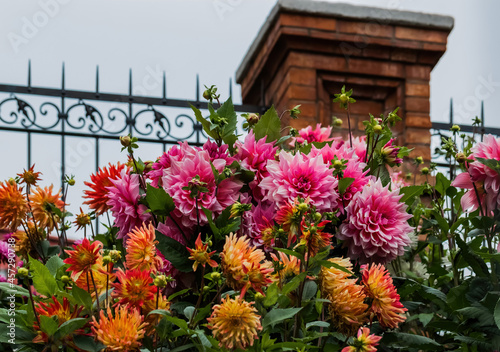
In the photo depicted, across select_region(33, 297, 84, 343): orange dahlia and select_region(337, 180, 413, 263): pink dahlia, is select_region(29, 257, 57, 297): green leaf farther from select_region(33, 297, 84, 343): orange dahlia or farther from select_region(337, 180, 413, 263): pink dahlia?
select_region(337, 180, 413, 263): pink dahlia

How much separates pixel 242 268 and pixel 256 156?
13.4 inches

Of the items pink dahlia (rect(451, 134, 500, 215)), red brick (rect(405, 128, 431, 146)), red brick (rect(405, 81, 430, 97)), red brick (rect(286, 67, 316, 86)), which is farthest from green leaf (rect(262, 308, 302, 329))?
red brick (rect(405, 81, 430, 97))

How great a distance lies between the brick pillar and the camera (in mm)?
3045

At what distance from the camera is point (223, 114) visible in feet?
4.08

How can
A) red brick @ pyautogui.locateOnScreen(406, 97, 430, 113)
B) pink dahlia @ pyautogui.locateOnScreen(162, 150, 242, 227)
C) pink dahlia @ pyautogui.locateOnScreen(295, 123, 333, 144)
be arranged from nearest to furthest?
pink dahlia @ pyautogui.locateOnScreen(162, 150, 242, 227)
pink dahlia @ pyautogui.locateOnScreen(295, 123, 333, 144)
red brick @ pyautogui.locateOnScreen(406, 97, 430, 113)

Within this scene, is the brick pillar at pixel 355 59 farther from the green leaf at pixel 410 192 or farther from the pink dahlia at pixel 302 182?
the pink dahlia at pixel 302 182

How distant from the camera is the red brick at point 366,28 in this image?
3.11 metres

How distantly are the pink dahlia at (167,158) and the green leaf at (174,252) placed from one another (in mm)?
156

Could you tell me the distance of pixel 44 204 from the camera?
4.79 feet

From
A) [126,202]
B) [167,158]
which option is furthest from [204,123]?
[126,202]

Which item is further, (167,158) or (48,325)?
(167,158)

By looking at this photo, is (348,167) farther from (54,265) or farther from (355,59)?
(355,59)

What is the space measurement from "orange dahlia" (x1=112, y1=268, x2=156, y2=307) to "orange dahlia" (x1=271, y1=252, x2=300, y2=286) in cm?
20

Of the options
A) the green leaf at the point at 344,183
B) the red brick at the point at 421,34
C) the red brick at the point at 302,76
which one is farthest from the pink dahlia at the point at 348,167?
the red brick at the point at 421,34
